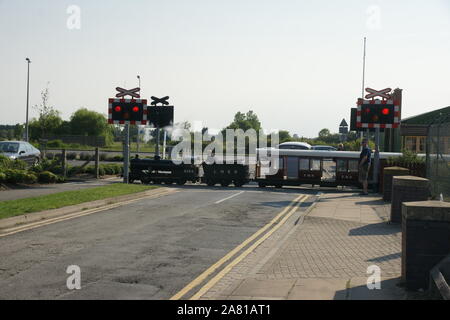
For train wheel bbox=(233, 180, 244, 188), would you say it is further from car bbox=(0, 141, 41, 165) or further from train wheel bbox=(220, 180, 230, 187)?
car bbox=(0, 141, 41, 165)

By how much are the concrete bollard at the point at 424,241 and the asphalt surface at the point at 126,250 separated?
10.5 ft

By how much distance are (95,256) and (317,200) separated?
532 inches

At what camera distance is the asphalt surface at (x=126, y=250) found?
27.2 ft

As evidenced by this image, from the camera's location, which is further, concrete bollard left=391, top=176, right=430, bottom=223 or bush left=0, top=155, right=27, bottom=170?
bush left=0, top=155, right=27, bottom=170

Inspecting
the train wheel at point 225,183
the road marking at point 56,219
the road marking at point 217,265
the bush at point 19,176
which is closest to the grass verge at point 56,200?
the road marking at point 56,219

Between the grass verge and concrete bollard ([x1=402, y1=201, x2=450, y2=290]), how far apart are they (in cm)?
933

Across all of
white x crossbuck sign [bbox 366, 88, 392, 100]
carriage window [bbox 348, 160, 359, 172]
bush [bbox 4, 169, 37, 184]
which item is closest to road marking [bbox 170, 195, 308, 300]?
white x crossbuck sign [bbox 366, 88, 392, 100]

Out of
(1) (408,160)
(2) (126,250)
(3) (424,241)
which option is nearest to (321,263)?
(3) (424,241)

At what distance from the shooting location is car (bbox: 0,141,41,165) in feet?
93.8

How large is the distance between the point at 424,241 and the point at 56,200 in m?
12.2

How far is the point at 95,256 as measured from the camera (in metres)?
10.5
